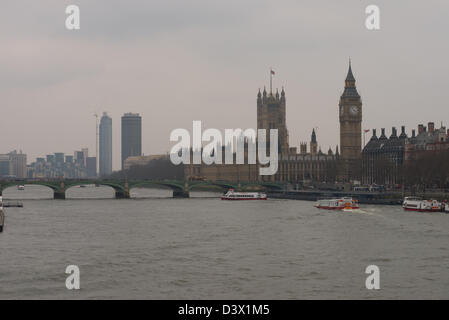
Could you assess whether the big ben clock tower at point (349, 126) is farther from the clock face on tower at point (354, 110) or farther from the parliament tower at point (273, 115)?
the parliament tower at point (273, 115)

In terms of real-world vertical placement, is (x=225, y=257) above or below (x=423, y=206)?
below

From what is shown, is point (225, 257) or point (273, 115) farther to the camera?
point (273, 115)

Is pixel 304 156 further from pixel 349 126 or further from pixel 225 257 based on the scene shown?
pixel 225 257

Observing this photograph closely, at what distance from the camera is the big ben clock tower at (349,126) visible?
459ft

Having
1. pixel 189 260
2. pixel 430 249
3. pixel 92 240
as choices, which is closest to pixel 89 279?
pixel 189 260

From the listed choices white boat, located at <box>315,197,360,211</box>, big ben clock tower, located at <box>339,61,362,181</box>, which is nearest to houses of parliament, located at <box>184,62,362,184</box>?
big ben clock tower, located at <box>339,61,362,181</box>

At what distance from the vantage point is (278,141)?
6619 inches

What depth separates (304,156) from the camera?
6304 inches

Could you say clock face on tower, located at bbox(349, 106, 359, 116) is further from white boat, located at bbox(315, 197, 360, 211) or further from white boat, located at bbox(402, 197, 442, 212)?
white boat, located at bbox(402, 197, 442, 212)

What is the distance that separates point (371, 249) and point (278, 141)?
129095 millimetres

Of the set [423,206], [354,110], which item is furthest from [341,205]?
[354,110]

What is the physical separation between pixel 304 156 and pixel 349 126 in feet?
69.3
